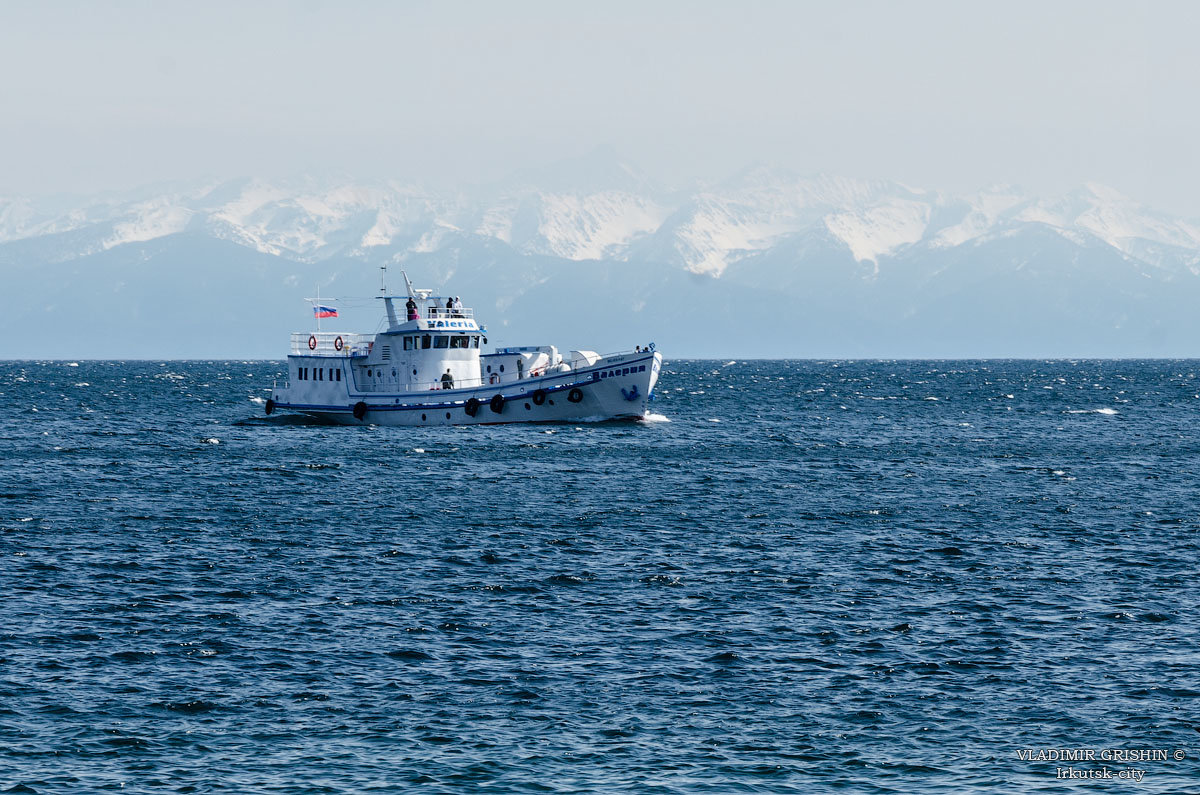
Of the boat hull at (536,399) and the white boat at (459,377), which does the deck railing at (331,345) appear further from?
the boat hull at (536,399)

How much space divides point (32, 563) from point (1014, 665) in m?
29.0

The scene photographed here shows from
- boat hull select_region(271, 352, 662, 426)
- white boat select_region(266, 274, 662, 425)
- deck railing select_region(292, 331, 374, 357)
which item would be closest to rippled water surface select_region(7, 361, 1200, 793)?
boat hull select_region(271, 352, 662, 426)

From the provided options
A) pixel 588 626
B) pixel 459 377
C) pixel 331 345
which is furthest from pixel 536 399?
pixel 588 626

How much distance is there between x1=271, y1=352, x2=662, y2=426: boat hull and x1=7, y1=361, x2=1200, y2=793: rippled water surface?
20419 mm

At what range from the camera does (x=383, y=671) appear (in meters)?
31.5

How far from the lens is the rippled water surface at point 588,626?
85.1 feet

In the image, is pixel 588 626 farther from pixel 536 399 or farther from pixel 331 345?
pixel 331 345

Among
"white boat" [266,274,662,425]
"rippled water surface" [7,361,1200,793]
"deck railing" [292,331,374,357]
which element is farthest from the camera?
"deck railing" [292,331,374,357]

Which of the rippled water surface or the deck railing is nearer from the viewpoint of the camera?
the rippled water surface

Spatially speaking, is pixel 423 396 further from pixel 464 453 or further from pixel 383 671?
pixel 383 671

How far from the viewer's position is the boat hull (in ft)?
308

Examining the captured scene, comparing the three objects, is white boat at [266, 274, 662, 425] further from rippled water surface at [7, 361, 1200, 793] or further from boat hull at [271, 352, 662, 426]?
rippled water surface at [7, 361, 1200, 793]

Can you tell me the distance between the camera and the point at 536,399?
3716 inches

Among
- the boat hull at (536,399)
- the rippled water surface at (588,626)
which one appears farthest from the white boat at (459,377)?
the rippled water surface at (588,626)
